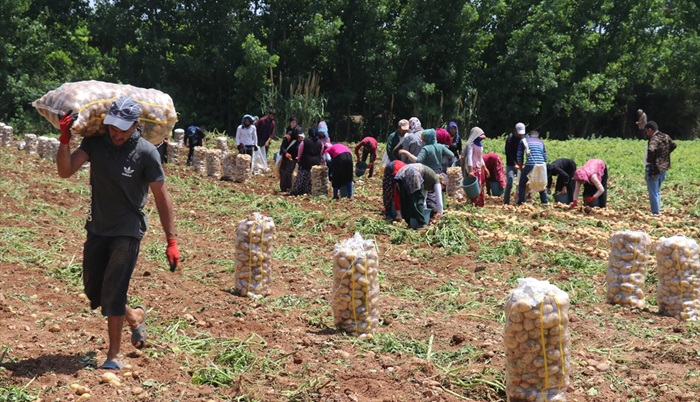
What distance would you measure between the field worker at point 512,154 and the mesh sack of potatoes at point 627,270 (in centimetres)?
647

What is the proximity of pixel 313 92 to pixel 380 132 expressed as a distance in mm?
3348

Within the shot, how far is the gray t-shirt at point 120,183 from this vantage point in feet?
17.3

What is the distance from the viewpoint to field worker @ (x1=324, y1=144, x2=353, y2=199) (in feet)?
46.7

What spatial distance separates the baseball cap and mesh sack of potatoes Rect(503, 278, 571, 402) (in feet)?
8.40

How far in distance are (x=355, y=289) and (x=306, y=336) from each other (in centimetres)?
53

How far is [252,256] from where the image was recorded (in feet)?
25.7

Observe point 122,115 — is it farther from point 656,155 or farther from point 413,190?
point 656,155

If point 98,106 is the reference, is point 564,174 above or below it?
below

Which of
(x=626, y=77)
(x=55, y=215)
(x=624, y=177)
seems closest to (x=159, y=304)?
(x=55, y=215)

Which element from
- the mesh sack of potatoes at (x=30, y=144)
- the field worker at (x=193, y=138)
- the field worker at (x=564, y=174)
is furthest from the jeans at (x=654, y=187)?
the mesh sack of potatoes at (x=30, y=144)

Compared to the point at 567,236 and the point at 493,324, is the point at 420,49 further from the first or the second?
the point at 493,324

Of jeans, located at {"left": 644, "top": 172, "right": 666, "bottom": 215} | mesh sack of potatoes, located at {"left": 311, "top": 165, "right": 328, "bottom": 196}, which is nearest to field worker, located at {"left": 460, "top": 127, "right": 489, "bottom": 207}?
mesh sack of potatoes, located at {"left": 311, "top": 165, "right": 328, "bottom": 196}

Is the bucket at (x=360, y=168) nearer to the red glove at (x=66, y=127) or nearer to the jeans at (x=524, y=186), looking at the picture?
the jeans at (x=524, y=186)

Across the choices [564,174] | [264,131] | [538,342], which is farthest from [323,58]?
[538,342]
